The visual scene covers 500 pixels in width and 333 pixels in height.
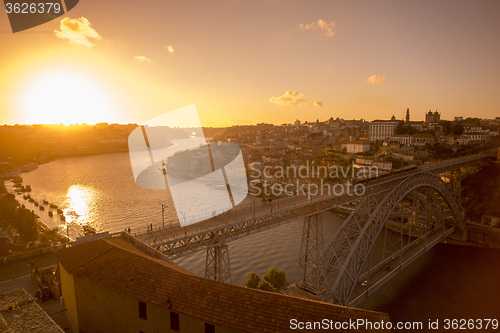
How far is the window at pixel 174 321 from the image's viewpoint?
570 cm

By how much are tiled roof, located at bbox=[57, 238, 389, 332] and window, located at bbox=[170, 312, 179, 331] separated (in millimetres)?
284

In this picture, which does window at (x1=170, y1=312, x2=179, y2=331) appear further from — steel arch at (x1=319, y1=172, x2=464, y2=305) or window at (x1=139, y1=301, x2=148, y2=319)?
steel arch at (x1=319, y1=172, x2=464, y2=305)

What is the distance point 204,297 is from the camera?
5.59 meters

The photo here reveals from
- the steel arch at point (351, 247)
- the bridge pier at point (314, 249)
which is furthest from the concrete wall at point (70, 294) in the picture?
the steel arch at point (351, 247)

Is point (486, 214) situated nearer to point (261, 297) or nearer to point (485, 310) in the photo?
point (485, 310)

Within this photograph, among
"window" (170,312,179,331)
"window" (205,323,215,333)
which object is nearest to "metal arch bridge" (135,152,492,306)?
"window" (170,312,179,331)

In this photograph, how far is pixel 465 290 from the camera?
19.3 metres

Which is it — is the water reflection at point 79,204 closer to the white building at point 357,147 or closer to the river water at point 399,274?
the river water at point 399,274

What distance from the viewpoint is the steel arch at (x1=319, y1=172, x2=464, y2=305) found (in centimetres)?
1341

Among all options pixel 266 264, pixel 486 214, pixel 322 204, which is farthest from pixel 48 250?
pixel 486 214

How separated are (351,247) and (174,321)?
987 centimetres

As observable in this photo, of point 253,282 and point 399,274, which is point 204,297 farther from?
point 399,274

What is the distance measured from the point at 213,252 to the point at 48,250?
12.2 meters

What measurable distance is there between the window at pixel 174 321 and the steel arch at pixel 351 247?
28.7 feet
